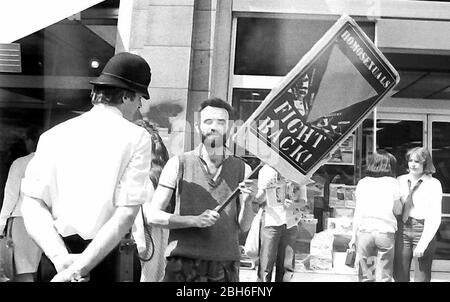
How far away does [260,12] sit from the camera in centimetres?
243

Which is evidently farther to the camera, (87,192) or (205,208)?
(205,208)

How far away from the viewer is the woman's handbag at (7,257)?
7.15ft

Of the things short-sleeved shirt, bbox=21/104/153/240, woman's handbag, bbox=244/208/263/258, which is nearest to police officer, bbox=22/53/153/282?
short-sleeved shirt, bbox=21/104/153/240

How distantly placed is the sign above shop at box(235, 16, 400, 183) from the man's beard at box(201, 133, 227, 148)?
7 centimetres

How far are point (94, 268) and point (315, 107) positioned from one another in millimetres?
1159

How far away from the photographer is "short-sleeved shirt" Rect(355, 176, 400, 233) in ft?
7.52

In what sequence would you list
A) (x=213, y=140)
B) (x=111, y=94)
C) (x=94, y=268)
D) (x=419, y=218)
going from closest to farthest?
(x=94, y=268), (x=111, y=94), (x=213, y=140), (x=419, y=218)

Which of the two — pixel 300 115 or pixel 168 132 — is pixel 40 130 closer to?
pixel 168 132

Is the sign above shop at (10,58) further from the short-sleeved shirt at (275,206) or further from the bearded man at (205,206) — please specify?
the short-sleeved shirt at (275,206)

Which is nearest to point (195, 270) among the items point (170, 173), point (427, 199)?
point (170, 173)

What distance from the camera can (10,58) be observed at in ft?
7.48

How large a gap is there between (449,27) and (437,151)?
59cm

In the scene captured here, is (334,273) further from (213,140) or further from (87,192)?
(87,192)
